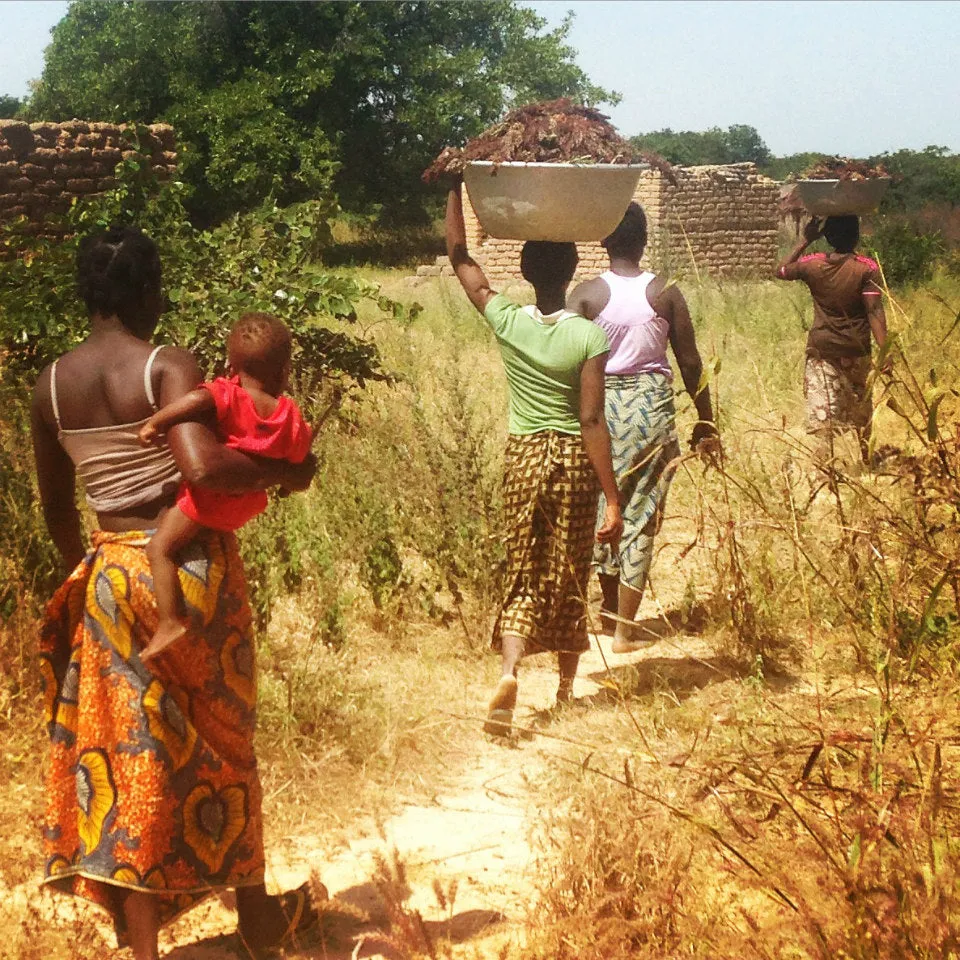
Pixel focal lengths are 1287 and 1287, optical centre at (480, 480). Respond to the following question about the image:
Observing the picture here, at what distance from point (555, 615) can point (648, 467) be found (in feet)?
3.38

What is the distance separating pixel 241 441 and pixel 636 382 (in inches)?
100.0

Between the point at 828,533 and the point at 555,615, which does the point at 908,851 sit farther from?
the point at 828,533

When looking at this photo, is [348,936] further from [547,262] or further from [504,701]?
[547,262]

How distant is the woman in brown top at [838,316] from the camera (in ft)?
22.8

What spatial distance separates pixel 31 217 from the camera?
862 cm

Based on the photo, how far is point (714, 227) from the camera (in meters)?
18.0

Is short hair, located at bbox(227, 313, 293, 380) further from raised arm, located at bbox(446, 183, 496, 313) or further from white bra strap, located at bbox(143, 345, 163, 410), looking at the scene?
raised arm, located at bbox(446, 183, 496, 313)

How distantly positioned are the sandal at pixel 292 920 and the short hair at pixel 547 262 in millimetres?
1910

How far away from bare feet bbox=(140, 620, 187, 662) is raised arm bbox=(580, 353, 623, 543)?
1.72 metres

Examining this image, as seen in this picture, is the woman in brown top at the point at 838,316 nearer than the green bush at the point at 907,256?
Yes

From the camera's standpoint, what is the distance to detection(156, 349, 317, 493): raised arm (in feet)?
8.07

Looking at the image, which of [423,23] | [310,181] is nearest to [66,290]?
[310,181]

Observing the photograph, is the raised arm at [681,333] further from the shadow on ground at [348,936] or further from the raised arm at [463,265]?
the shadow on ground at [348,936]

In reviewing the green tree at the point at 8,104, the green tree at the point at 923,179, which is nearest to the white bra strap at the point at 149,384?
the green tree at the point at 923,179
